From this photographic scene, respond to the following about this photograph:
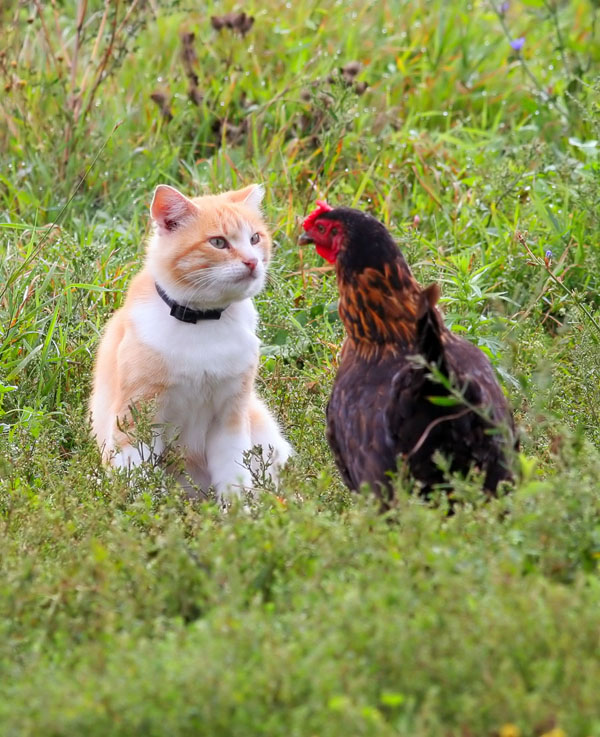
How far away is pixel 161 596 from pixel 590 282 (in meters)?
3.32

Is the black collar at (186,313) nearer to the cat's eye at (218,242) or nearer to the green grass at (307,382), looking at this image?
the cat's eye at (218,242)

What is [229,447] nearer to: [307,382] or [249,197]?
[307,382]

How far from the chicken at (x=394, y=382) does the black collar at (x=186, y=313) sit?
0.66 metres

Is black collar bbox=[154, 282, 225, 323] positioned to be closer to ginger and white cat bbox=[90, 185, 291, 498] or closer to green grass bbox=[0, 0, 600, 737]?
ginger and white cat bbox=[90, 185, 291, 498]

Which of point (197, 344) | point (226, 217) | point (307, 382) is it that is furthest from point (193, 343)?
point (307, 382)

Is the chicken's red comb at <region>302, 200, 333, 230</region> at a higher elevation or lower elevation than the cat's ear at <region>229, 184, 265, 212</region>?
higher

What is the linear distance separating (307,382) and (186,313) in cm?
84

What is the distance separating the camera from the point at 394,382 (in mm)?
3092

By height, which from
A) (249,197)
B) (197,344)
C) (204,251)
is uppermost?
(249,197)

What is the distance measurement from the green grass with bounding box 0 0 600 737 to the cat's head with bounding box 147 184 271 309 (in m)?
0.60

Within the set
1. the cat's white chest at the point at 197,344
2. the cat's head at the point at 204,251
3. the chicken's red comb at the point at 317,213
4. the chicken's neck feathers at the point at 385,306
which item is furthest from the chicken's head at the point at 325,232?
the cat's white chest at the point at 197,344

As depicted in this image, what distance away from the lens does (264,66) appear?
705 centimetres

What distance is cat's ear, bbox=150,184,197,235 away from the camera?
415cm

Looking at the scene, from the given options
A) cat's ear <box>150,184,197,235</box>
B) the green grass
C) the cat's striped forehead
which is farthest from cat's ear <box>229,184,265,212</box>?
the green grass
